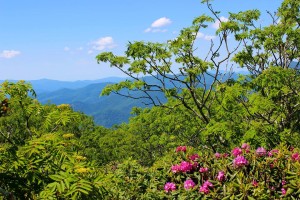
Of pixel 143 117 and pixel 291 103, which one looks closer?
pixel 291 103

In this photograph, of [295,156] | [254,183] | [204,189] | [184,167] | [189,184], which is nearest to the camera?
[254,183]

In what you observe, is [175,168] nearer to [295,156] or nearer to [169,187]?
[169,187]

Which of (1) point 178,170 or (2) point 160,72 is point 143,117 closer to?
(2) point 160,72

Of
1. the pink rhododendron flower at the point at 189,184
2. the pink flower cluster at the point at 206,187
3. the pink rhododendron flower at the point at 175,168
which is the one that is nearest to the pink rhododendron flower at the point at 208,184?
the pink flower cluster at the point at 206,187

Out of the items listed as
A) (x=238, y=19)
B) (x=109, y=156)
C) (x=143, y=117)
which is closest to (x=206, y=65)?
(x=238, y=19)

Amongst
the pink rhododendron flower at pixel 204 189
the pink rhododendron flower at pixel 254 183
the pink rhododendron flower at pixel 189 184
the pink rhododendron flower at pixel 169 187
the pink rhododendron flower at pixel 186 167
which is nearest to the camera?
the pink rhododendron flower at pixel 254 183

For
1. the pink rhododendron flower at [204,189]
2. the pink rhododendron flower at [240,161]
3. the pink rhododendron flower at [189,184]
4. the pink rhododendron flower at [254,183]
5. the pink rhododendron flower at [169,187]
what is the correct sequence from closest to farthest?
the pink rhododendron flower at [254,183], the pink rhododendron flower at [204,189], the pink rhododendron flower at [240,161], the pink rhododendron flower at [189,184], the pink rhododendron flower at [169,187]

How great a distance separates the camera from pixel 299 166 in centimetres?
495

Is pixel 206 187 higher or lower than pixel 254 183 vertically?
lower

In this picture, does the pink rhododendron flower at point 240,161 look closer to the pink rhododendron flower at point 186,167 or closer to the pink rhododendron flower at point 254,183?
the pink rhododendron flower at point 254,183

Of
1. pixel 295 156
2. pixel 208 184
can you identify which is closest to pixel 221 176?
pixel 208 184

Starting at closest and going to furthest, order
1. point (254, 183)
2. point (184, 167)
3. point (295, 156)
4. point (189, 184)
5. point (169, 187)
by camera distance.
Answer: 1. point (254, 183)
2. point (295, 156)
3. point (189, 184)
4. point (169, 187)
5. point (184, 167)

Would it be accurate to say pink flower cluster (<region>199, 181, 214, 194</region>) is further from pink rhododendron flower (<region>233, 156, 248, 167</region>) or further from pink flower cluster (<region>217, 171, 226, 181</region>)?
pink rhododendron flower (<region>233, 156, 248, 167</region>)

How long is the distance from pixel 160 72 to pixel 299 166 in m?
13.5
